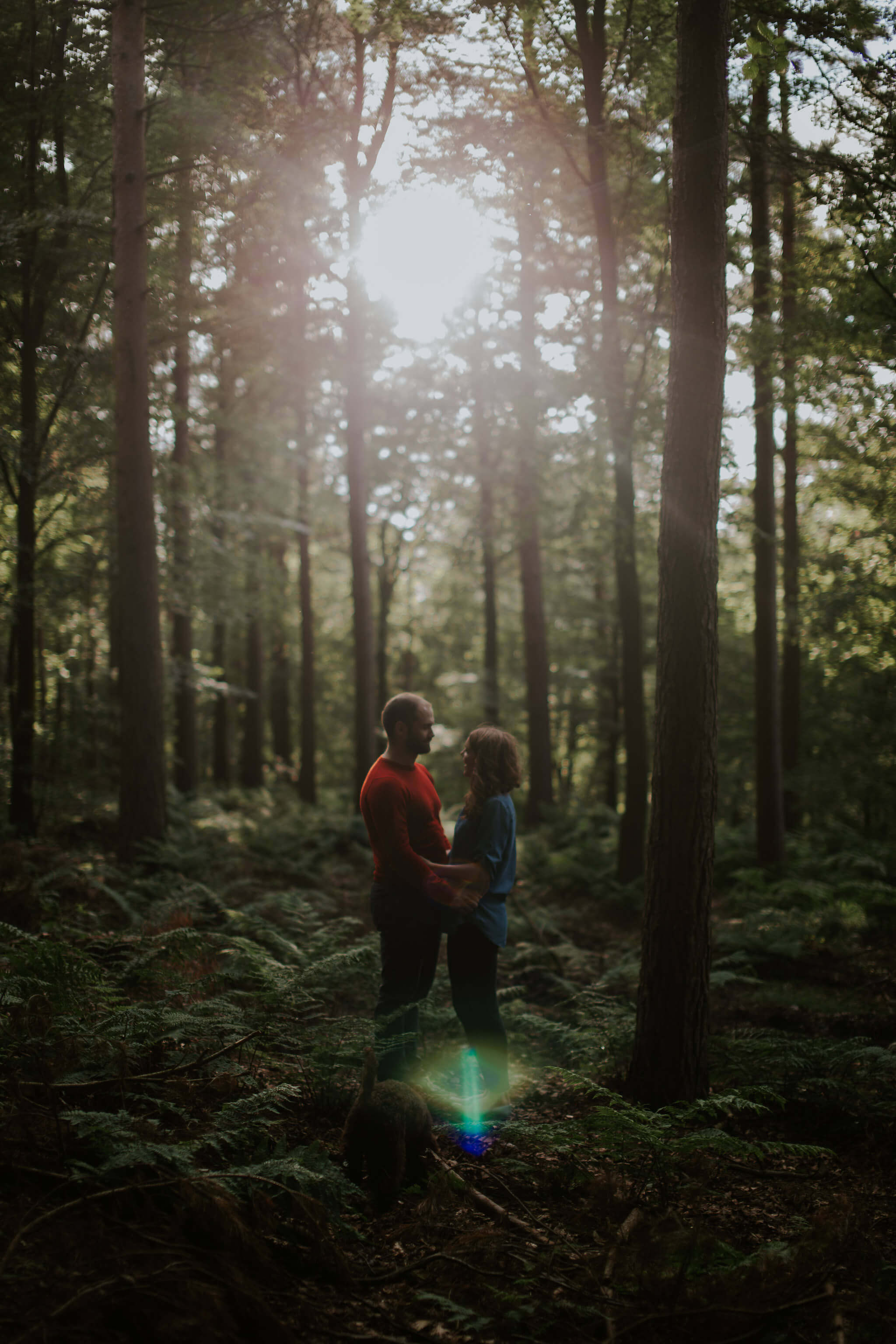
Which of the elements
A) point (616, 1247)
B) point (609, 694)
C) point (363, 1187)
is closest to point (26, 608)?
point (363, 1187)

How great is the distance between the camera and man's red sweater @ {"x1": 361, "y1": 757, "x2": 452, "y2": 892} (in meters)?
4.65

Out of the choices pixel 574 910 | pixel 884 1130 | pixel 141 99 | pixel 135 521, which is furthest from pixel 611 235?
pixel 884 1130

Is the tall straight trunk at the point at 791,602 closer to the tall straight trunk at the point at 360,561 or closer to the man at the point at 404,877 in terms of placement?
the tall straight trunk at the point at 360,561

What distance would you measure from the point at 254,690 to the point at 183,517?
5.76 m

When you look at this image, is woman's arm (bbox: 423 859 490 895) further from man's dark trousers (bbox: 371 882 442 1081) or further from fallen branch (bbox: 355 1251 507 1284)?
fallen branch (bbox: 355 1251 507 1284)

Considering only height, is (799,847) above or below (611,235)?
below

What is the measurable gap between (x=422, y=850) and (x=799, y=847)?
32.4 ft

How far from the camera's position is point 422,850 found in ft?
16.2

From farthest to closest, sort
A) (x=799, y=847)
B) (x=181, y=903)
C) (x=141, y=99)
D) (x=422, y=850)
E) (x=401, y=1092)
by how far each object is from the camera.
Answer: (x=799, y=847) < (x=141, y=99) < (x=181, y=903) < (x=422, y=850) < (x=401, y=1092)

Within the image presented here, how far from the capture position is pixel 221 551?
51.0 ft

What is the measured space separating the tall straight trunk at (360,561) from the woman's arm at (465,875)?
8.74 metres

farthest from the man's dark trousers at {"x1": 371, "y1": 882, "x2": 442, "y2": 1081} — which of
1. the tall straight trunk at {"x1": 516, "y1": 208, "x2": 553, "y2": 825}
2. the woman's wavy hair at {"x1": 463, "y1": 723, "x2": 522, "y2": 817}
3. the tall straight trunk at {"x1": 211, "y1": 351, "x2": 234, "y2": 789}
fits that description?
the tall straight trunk at {"x1": 516, "y1": 208, "x2": 553, "y2": 825}

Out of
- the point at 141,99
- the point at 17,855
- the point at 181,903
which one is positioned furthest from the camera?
the point at 141,99

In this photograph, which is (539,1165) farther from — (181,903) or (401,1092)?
(181,903)
